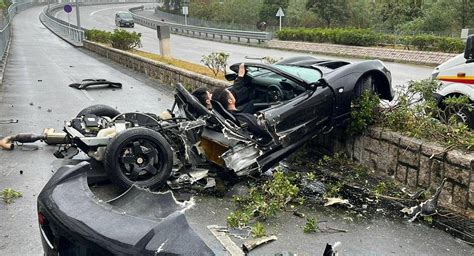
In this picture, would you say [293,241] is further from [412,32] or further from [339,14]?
[339,14]

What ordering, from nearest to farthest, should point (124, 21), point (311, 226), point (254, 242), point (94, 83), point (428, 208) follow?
point (254, 242)
point (311, 226)
point (428, 208)
point (94, 83)
point (124, 21)

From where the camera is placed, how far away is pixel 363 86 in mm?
6703

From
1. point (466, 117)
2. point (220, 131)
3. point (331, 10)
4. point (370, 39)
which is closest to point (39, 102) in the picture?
point (220, 131)

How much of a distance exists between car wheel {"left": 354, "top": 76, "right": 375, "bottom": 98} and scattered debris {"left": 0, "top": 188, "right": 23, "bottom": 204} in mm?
4698

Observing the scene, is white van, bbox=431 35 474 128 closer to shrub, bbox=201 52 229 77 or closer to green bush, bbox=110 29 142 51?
shrub, bbox=201 52 229 77

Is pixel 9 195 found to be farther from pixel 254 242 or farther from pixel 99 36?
pixel 99 36

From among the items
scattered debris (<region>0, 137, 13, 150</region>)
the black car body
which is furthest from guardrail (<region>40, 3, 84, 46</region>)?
scattered debris (<region>0, 137, 13, 150</region>)

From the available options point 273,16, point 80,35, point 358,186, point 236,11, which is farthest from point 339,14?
point 358,186

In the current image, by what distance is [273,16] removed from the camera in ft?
154

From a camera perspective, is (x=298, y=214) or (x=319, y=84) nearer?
(x=298, y=214)

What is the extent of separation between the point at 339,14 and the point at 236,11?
53.0 feet

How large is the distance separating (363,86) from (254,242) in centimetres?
319

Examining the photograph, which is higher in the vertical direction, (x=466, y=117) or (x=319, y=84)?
(x=319, y=84)

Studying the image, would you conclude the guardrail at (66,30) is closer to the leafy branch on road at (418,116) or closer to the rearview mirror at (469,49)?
the rearview mirror at (469,49)
